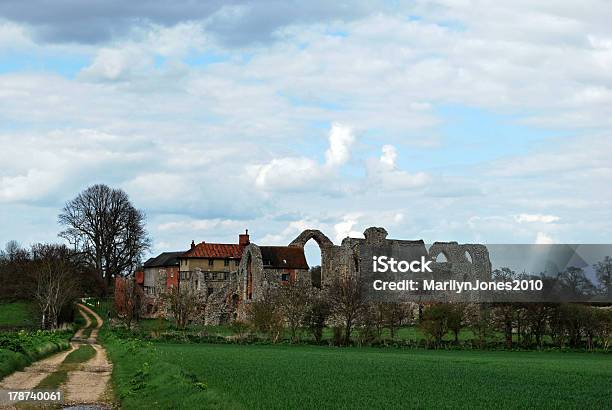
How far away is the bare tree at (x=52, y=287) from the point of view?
66750 millimetres

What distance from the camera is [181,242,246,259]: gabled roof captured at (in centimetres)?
9919

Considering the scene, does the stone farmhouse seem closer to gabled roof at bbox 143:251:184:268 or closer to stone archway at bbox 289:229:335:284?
stone archway at bbox 289:229:335:284

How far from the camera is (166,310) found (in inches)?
3413

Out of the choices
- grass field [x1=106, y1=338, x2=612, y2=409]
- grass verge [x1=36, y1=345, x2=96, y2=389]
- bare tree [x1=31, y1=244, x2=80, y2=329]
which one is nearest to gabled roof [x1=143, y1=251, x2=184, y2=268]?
bare tree [x1=31, y1=244, x2=80, y2=329]

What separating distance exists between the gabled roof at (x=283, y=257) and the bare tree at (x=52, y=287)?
60.0 ft

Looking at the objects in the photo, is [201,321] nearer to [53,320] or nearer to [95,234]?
[53,320]

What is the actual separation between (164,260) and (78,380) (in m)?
85.8

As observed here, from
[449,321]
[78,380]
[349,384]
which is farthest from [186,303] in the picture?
[349,384]

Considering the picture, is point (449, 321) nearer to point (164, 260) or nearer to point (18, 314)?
point (18, 314)

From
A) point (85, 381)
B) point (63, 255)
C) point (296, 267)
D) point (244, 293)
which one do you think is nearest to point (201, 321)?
point (244, 293)

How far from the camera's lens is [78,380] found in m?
26.8

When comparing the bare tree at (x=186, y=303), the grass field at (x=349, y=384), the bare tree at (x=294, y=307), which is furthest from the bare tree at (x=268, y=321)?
the grass field at (x=349, y=384)

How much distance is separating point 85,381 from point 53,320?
4170cm

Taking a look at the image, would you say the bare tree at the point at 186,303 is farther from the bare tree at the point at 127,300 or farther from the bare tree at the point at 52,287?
the bare tree at the point at 52,287
